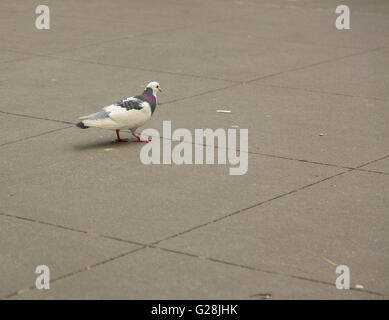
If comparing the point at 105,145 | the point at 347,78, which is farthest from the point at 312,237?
the point at 347,78

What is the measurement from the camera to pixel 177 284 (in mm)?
4762

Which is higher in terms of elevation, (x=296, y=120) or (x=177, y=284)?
(x=296, y=120)

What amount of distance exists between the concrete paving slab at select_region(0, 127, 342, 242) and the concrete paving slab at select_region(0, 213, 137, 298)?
161 mm

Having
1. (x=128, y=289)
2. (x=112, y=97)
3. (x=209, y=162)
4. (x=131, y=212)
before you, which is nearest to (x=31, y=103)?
(x=112, y=97)

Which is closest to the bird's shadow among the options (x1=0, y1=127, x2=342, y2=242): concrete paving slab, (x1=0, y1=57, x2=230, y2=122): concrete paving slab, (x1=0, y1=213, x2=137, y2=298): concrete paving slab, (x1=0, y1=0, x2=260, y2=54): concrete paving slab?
(x1=0, y1=127, x2=342, y2=242): concrete paving slab

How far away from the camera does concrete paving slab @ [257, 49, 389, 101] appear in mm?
9580

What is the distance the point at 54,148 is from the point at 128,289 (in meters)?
2.98

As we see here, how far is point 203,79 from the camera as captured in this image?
33.0ft

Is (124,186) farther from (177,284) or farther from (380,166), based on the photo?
(380,166)

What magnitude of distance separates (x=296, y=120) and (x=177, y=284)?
3.90 metres

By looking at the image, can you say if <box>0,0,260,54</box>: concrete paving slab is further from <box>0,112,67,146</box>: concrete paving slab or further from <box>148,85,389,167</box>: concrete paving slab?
<box>148,85,389,167</box>: concrete paving slab

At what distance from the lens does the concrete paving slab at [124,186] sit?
5.79m

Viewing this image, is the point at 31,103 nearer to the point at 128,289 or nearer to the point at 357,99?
the point at 357,99

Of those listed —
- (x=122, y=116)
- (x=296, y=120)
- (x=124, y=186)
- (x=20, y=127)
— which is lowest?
(x=124, y=186)
